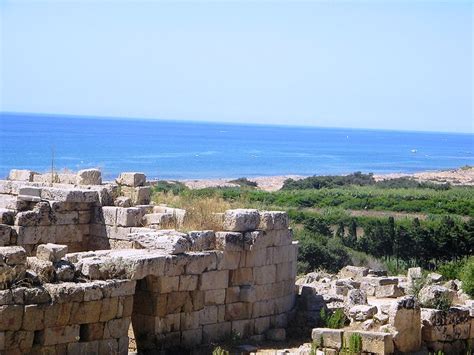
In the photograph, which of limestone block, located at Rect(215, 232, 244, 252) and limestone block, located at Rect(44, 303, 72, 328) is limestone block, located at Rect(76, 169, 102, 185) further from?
limestone block, located at Rect(44, 303, 72, 328)

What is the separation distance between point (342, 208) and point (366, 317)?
1336 inches

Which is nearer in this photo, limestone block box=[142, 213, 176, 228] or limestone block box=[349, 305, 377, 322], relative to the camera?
limestone block box=[349, 305, 377, 322]

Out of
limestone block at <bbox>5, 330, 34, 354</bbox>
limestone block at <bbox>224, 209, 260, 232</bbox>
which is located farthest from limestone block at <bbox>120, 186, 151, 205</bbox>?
limestone block at <bbox>5, 330, 34, 354</bbox>

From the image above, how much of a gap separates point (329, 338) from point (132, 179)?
5086mm

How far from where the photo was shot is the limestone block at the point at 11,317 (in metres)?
10.7

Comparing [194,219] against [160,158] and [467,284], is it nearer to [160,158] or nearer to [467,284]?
[467,284]

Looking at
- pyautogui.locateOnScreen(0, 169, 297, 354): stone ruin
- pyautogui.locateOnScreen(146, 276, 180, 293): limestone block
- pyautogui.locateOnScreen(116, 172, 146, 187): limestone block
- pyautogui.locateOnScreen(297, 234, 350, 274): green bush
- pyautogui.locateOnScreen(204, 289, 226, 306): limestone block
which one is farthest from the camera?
pyautogui.locateOnScreen(297, 234, 350, 274): green bush

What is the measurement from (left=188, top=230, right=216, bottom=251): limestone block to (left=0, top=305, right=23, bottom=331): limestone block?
3.48 metres

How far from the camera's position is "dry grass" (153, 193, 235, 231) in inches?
572

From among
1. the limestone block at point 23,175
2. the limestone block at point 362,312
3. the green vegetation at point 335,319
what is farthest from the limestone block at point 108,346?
the limestone block at point 23,175

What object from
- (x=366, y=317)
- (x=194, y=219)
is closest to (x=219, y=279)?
(x=194, y=219)

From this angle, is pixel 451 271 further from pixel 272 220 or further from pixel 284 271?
pixel 272 220

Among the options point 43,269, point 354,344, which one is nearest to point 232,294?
point 354,344

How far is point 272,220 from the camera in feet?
49.2
